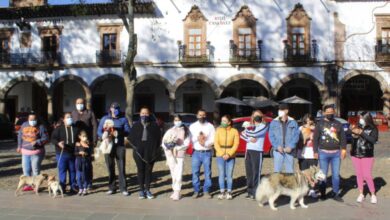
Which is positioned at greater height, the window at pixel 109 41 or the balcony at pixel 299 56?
the window at pixel 109 41

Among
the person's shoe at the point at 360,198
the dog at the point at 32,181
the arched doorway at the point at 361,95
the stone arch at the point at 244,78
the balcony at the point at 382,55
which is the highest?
the balcony at the point at 382,55

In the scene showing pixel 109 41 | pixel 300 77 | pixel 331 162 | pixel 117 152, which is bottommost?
pixel 331 162

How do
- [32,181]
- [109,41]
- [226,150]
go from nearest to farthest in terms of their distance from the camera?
[226,150] → [32,181] → [109,41]

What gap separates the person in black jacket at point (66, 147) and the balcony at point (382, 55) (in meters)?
21.2

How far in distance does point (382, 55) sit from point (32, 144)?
21.9 m

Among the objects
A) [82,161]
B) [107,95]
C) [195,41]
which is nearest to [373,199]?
[82,161]

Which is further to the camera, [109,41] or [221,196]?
[109,41]

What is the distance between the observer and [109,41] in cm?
2731

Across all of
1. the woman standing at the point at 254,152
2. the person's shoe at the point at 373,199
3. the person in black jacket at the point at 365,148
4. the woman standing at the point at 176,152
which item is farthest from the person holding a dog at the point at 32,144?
the person's shoe at the point at 373,199

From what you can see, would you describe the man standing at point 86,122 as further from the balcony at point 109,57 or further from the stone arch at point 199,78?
the balcony at point 109,57

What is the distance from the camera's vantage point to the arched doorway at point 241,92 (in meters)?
27.6

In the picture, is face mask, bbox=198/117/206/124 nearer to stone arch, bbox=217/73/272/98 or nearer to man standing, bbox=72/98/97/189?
man standing, bbox=72/98/97/189

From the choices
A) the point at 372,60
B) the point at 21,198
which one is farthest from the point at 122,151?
the point at 372,60

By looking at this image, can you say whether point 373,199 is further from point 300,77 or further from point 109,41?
point 109,41
